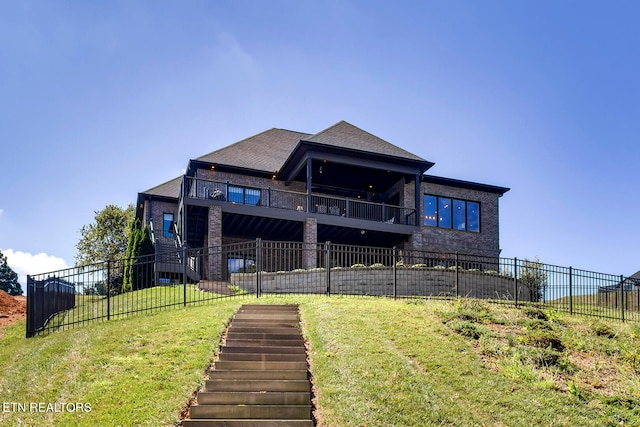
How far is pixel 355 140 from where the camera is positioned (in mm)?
25594

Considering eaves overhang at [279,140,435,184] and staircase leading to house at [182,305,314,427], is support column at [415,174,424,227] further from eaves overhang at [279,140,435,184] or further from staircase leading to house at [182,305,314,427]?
staircase leading to house at [182,305,314,427]

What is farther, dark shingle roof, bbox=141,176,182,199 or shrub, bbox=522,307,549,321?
dark shingle roof, bbox=141,176,182,199

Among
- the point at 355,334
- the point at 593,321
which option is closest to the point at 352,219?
the point at 593,321

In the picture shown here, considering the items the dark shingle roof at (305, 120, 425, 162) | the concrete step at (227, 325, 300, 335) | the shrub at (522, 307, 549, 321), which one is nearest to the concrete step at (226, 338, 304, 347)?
the concrete step at (227, 325, 300, 335)

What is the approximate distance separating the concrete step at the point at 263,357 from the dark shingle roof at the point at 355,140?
1404cm

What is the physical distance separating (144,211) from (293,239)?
10247 millimetres

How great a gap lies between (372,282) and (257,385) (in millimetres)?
9613

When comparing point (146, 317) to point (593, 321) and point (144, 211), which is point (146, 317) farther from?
point (144, 211)

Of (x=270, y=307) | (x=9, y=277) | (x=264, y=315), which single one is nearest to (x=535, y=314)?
(x=270, y=307)

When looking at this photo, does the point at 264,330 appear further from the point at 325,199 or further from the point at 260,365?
the point at 325,199

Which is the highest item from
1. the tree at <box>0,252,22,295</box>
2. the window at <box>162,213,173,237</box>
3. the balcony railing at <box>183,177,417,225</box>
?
the balcony railing at <box>183,177,417,225</box>

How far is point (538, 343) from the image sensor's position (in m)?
11.7

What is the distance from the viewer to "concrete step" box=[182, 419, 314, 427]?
8.31m

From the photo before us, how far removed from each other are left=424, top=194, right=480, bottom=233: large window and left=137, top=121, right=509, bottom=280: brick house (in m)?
0.05
